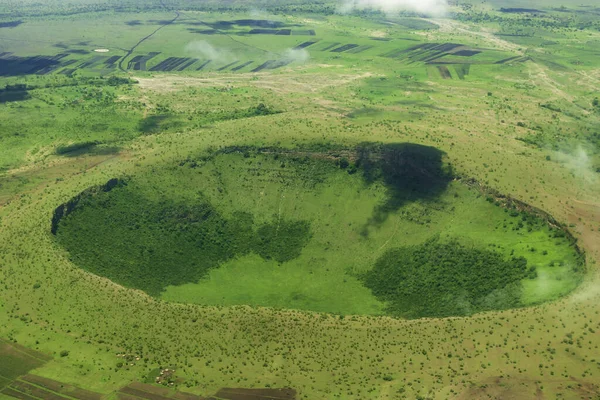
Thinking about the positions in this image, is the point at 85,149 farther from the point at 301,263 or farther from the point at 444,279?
the point at 444,279

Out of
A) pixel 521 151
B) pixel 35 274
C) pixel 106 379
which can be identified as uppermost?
pixel 521 151

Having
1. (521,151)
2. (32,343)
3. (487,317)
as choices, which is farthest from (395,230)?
(32,343)

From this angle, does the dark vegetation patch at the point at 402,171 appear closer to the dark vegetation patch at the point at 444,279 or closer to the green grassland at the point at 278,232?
the green grassland at the point at 278,232

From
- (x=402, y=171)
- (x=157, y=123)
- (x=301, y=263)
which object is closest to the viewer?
(x=301, y=263)

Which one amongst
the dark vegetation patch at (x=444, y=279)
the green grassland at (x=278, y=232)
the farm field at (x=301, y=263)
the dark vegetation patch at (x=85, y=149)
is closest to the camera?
the farm field at (x=301, y=263)

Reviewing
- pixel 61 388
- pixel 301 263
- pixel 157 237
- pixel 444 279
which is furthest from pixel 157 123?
pixel 61 388

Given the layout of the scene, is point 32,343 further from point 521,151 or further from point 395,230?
point 521,151

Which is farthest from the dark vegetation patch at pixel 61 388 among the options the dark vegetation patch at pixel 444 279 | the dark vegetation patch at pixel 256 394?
the dark vegetation patch at pixel 444 279
